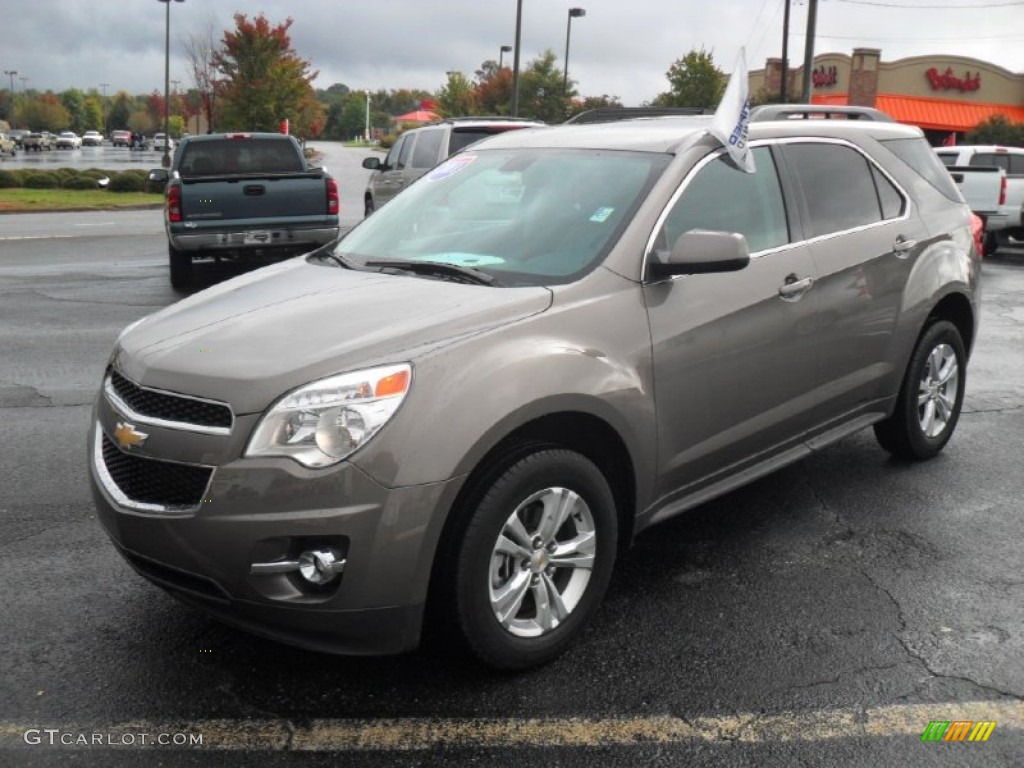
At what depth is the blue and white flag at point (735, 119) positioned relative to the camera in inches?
171

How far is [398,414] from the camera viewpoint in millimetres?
3170

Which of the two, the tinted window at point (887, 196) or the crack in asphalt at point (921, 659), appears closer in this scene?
the crack in asphalt at point (921, 659)

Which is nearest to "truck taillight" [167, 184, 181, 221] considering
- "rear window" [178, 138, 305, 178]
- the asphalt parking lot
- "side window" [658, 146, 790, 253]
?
"rear window" [178, 138, 305, 178]

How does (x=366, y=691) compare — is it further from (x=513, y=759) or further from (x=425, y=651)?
(x=513, y=759)

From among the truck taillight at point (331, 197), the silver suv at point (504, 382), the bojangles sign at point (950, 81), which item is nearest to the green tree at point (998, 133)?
the bojangles sign at point (950, 81)

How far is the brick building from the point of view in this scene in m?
48.0

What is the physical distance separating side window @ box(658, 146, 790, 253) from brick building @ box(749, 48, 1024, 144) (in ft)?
153

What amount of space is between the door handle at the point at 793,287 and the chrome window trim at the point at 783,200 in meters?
0.13

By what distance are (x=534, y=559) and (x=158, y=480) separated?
1210mm

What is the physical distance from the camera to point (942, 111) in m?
48.3

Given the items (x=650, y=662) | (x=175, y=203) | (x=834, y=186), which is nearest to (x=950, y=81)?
(x=175, y=203)

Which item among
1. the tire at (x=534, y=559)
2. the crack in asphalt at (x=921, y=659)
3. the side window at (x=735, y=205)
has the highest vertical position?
the side window at (x=735, y=205)

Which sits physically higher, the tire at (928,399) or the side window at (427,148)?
the side window at (427,148)

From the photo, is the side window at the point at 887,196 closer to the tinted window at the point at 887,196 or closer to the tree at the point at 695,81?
the tinted window at the point at 887,196
